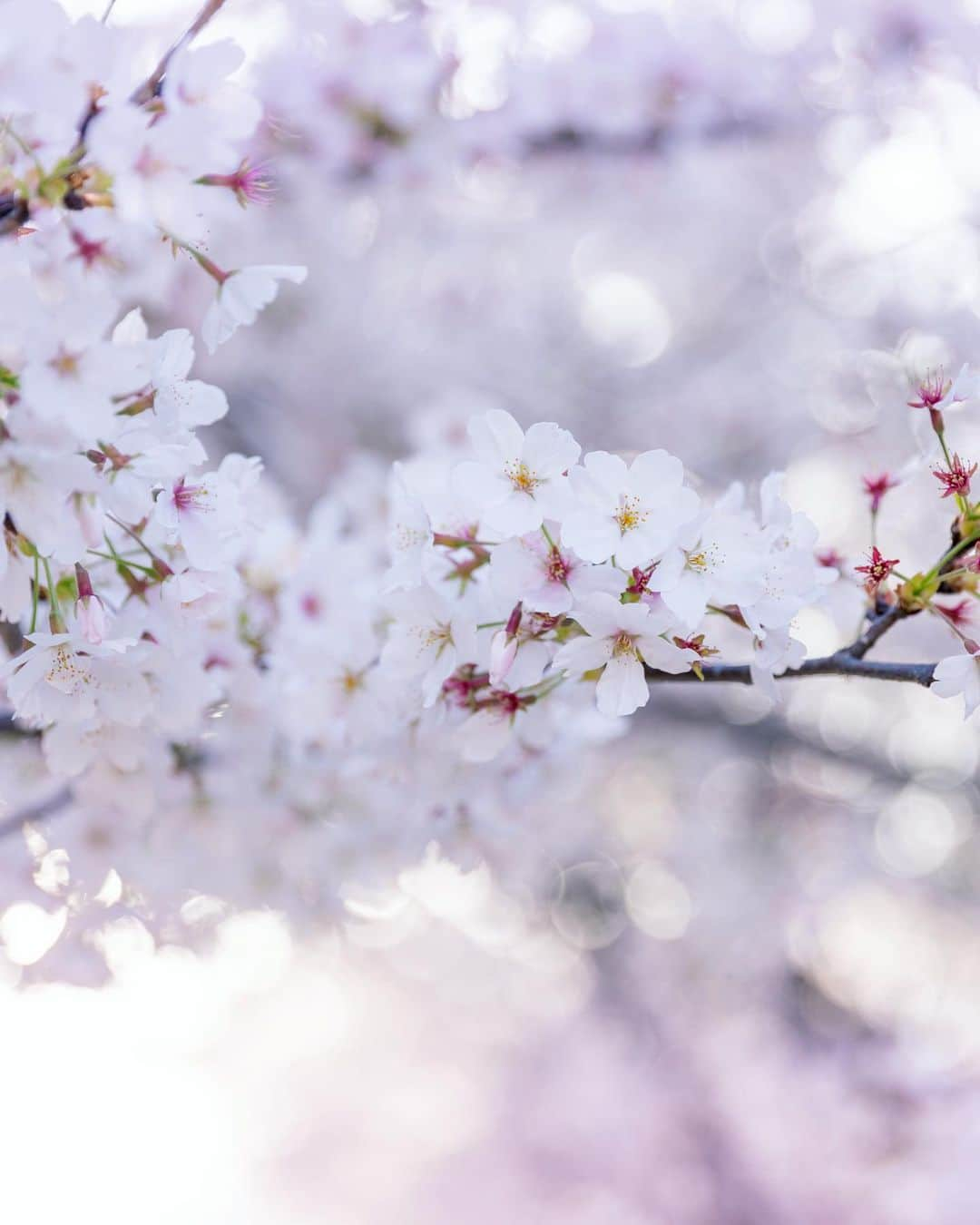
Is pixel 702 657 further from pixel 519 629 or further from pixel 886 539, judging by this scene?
pixel 886 539

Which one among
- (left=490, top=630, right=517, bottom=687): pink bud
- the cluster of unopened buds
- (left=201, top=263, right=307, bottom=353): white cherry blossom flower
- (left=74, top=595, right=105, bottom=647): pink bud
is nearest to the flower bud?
(left=74, top=595, right=105, bottom=647): pink bud

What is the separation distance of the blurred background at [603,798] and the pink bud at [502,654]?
59 cm

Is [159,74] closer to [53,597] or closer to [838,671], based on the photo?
[53,597]

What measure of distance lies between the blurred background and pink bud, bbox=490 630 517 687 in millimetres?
590

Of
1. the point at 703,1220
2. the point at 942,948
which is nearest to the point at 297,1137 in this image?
the point at 703,1220

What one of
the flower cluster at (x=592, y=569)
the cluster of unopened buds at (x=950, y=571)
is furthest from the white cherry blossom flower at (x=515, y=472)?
the cluster of unopened buds at (x=950, y=571)

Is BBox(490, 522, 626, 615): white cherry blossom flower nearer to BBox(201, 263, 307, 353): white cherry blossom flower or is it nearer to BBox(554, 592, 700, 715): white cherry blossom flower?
BBox(554, 592, 700, 715): white cherry blossom flower

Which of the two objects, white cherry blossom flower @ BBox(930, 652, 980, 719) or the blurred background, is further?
the blurred background

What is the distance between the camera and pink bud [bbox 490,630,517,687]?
783mm

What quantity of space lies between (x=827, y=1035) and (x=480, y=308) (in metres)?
3.08

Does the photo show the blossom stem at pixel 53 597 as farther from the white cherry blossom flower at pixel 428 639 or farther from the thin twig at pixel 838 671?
the thin twig at pixel 838 671

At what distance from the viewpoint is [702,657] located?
2.60 ft

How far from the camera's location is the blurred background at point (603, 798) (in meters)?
2.27

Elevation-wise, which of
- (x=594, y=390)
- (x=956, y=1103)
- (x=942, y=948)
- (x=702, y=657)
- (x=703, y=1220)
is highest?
(x=702, y=657)
